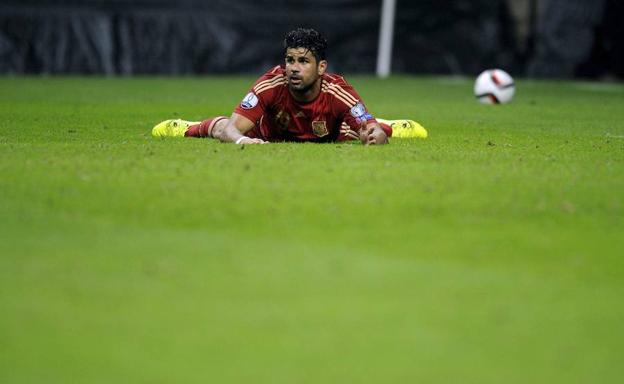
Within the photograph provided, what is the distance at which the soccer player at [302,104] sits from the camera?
20.5 ft

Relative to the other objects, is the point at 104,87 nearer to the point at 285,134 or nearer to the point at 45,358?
the point at 285,134

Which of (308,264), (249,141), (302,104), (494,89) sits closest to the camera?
(308,264)

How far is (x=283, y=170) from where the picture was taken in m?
4.91

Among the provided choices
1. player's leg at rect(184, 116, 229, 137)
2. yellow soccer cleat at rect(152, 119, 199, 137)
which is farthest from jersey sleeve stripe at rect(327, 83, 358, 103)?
yellow soccer cleat at rect(152, 119, 199, 137)

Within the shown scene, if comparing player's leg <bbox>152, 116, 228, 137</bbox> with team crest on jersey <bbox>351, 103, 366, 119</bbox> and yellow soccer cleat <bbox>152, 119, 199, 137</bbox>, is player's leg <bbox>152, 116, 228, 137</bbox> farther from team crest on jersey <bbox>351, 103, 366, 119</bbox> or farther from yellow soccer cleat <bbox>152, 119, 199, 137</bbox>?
team crest on jersey <bbox>351, 103, 366, 119</bbox>

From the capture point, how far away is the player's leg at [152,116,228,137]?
670 cm

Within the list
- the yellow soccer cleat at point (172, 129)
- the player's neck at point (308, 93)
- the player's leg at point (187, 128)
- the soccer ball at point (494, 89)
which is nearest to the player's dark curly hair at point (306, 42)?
the player's neck at point (308, 93)

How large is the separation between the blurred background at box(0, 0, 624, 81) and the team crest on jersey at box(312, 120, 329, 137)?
9104mm

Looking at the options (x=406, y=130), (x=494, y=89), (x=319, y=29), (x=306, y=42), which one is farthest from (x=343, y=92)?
(x=319, y=29)

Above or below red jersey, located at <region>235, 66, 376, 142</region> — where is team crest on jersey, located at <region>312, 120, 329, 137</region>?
below

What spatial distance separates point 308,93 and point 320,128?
0.74 feet

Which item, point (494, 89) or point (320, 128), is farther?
point (494, 89)

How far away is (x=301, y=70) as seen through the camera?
20.4 ft

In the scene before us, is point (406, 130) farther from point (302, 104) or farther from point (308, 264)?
point (308, 264)
